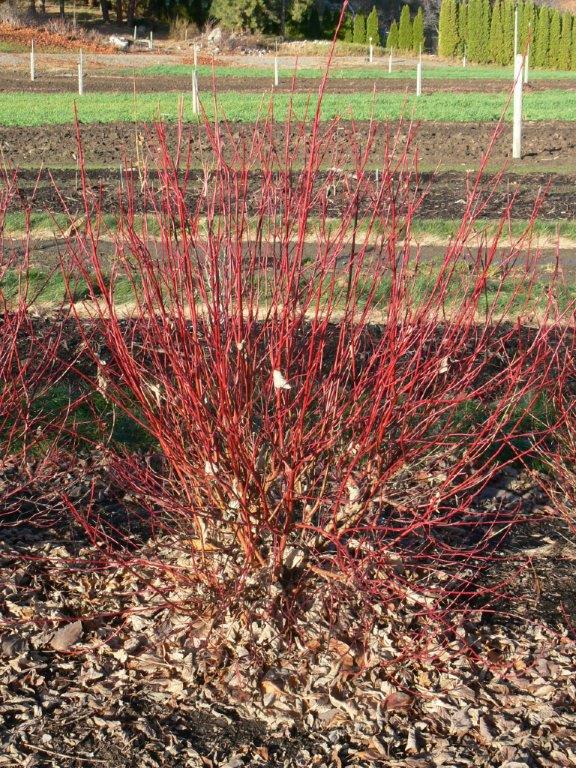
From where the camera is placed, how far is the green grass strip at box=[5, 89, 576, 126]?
20.0 m

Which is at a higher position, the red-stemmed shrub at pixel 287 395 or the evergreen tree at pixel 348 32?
the evergreen tree at pixel 348 32

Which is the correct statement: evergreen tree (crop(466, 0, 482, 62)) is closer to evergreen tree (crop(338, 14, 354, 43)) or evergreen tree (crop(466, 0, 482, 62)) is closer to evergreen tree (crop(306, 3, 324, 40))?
evergreen tree (crop(338, 14, 354, 43))

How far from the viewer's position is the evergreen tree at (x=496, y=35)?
4950 cm

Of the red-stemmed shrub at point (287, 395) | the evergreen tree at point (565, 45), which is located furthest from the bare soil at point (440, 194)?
the evergreen tree at point (565, 45)

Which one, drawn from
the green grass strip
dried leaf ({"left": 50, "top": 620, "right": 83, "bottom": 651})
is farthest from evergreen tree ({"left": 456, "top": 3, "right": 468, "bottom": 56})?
dried leaf ({"left": 50, "top": 620, "right": 83, "bottom": 651})

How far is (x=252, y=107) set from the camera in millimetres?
22109

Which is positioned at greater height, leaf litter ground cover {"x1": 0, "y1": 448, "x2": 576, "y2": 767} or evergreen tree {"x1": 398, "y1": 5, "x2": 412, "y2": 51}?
evergreen tree {"x1": 398, "y1": 5, "x2": 412, "y2": 51}

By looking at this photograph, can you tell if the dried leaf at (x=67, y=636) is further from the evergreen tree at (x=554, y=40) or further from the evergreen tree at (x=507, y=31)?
the evergreen tree at (x=554, y=40)

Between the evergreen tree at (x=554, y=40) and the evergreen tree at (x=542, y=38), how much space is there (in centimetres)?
20

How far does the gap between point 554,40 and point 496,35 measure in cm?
290

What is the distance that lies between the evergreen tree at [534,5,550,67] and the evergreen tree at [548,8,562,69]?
20 centimetres

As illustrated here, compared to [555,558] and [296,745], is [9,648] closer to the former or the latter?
[296,745]

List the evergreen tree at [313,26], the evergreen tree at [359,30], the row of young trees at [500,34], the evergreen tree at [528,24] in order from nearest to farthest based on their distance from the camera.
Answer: the evergreen tree at [528,24] → the row of young trees at [500,34] → the evergreen tree at [313,26] → the evergreen tree at [359,30]

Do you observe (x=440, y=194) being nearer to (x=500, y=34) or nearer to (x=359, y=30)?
(x=500, y=34)
